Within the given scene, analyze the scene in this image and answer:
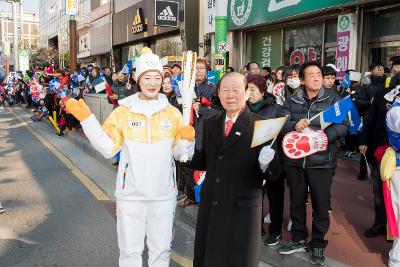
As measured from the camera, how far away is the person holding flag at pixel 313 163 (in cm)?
382

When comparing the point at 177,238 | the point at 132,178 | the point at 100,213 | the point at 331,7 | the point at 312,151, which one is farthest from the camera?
the point at 331,7

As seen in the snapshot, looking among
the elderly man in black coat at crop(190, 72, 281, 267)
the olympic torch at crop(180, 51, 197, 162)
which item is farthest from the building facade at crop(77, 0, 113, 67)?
the elderly man in black coat at crop(190, 72, 281, 267)

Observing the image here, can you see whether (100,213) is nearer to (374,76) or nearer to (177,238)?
(177,238)

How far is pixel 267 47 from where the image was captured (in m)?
14.0

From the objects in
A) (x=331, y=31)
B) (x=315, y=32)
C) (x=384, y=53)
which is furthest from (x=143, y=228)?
(x=315, y=32)

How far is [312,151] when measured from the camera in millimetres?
3598

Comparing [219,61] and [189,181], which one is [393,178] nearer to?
[189,181]

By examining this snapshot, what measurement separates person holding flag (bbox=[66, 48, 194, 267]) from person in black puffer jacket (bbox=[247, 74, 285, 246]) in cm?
115

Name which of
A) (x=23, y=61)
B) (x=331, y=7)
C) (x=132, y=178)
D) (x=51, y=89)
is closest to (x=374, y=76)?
(x=331, y=7)

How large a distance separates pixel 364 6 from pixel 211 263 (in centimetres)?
867

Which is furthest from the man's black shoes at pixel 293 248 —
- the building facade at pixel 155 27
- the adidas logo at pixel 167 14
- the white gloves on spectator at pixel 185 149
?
the adidas logo at pixel 167 14

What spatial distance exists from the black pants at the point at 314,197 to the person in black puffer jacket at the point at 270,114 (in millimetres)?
231

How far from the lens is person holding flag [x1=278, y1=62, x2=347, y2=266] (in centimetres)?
382

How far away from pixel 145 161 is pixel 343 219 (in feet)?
9.79
